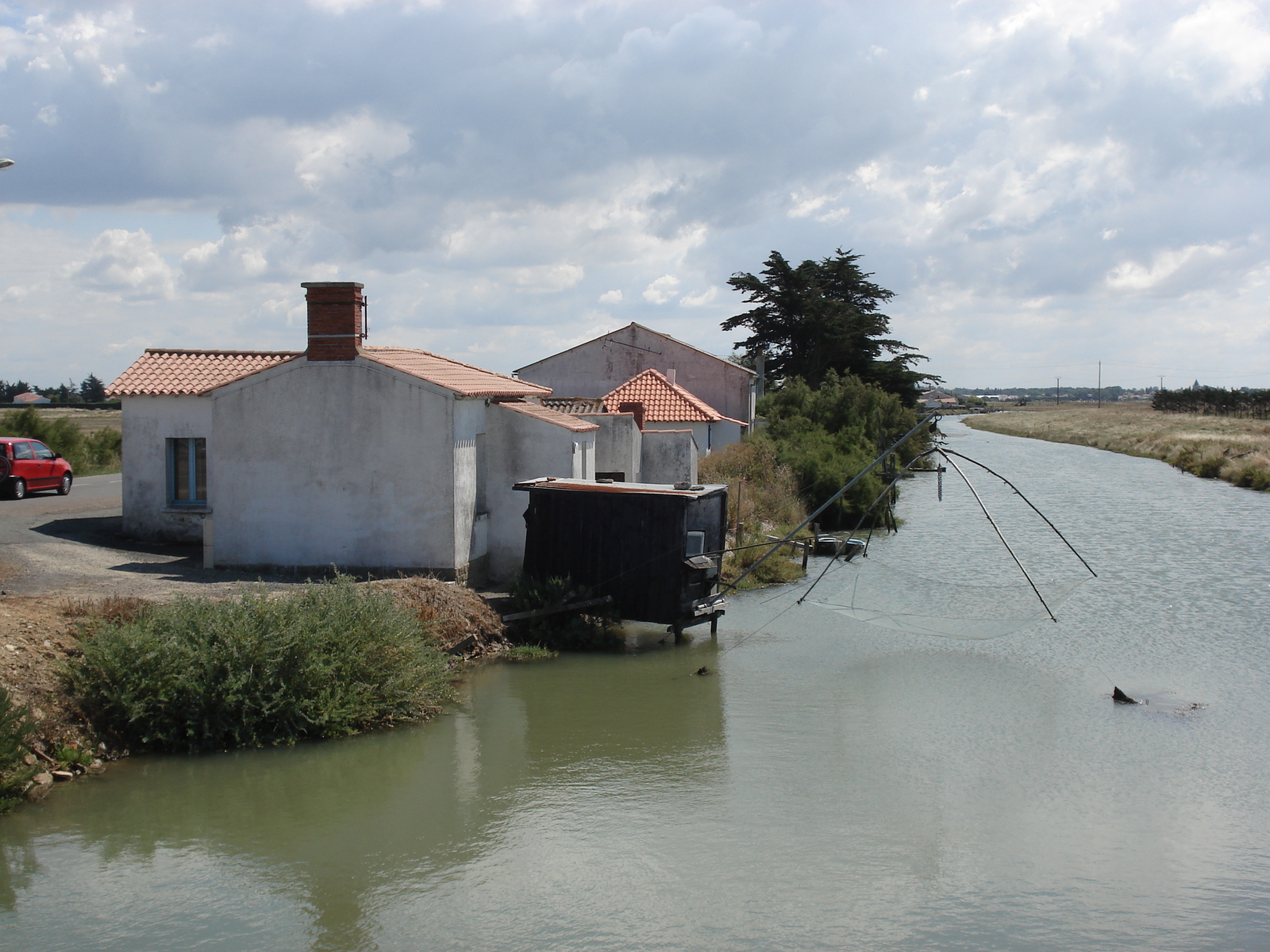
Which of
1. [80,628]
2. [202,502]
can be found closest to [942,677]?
[80,628]

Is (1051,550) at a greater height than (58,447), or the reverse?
(58,447)

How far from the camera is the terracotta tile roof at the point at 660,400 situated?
3134 cm

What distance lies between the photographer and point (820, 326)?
59344mm

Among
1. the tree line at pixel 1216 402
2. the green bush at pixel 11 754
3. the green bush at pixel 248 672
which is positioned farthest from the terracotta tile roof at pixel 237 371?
the tree line at pixel 1216 402

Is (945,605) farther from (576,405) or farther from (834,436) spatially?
(834,436)

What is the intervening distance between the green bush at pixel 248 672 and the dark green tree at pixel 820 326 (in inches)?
1892

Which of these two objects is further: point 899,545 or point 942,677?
point 899,545

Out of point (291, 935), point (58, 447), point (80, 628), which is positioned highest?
point (58, 447)

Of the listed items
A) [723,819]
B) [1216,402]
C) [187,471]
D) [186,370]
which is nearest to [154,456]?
[187,471]

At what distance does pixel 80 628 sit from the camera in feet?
39.5

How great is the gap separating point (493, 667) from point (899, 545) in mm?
15676

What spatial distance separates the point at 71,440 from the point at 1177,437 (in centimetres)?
6040

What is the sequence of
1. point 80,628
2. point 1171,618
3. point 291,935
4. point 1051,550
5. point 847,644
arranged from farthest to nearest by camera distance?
point 1051,550 < point 1171,618 < point 847,644 < point 80,628 < point 291,935

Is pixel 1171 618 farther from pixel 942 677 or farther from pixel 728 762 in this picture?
pixel 728 762
